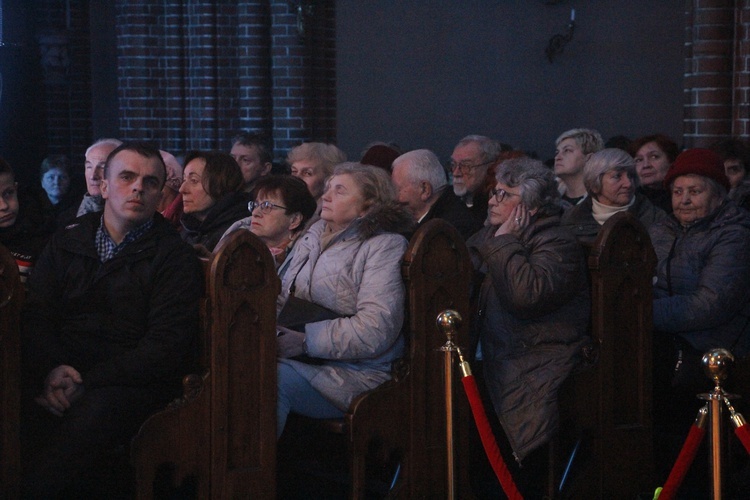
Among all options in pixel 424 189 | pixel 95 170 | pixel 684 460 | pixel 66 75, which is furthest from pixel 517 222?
pixel 66 75

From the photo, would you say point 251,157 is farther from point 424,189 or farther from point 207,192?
point 424,189

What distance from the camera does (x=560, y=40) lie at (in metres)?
14.0

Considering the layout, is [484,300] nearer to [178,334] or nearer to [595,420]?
[595,420]

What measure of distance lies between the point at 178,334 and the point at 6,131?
6.81m

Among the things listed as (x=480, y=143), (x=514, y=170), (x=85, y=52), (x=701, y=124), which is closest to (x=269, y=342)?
(x=514, y=170)

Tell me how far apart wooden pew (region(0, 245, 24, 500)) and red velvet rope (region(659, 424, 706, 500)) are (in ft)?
7.64

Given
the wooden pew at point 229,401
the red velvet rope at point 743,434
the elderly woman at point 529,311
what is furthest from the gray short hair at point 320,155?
the red velvet rope at point 743,434

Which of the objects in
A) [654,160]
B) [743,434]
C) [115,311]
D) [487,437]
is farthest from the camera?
[654,160]

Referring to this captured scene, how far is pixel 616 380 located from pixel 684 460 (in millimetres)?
1363

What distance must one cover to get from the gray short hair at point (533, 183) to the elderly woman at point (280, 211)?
1.04 m

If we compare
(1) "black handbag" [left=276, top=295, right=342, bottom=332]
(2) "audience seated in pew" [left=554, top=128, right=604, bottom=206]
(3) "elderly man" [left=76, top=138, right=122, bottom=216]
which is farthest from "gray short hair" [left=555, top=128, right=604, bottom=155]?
(1) "black handbag" [left=276, top=295, right=342, bottom=332]

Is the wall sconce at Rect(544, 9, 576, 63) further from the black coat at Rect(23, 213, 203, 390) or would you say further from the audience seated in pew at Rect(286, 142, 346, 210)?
the black coat at Rect(23, 213, 203, 390)

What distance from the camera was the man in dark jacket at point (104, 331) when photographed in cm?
439

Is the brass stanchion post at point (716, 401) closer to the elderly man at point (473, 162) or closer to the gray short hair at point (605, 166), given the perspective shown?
the gray short hair at point (605, 166)
